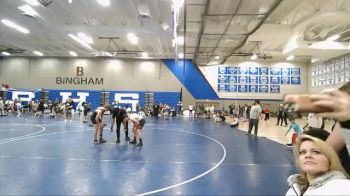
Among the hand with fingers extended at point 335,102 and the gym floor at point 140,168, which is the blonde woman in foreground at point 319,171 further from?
the gym floor at point 140,168

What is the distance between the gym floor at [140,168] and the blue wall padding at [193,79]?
79.5 ft

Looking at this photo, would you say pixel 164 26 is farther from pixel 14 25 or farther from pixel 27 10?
pixel 14 25

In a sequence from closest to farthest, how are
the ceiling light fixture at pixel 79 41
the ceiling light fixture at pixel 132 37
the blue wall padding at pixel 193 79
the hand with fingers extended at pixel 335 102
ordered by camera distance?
the hand with fingers extended at pixel 335 102 < the ceiling light fixture at pixel 132 37 < the ceiling light fixture at pixel 79 41 < the blue wall padding at pixel 193 79

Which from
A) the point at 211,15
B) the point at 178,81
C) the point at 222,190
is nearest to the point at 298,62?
the point at 178,81

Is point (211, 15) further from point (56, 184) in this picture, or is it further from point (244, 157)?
point (56, 184)

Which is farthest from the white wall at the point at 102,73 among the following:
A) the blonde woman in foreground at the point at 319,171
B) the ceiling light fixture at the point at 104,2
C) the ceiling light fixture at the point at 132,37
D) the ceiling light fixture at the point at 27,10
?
the blonde woman in foreground at the point at 319,171

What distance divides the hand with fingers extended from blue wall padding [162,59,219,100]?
34.4 m

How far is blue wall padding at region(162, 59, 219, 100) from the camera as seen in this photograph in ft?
116

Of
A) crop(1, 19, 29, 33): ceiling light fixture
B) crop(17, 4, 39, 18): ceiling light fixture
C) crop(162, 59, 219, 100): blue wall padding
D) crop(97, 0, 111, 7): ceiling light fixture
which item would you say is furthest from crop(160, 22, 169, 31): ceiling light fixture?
crop(162, 59, 219, 100): blue wall padding

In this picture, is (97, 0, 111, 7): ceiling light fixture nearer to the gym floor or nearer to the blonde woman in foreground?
the gym floor

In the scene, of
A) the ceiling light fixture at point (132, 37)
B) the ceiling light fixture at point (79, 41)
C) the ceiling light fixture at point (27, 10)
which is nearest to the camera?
the ceiling light fixture at point (27, 10)

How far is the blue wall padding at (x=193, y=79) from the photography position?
35469mm

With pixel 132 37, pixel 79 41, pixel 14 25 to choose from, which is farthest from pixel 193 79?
pixel 14 25

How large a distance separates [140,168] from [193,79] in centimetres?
2861
